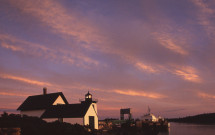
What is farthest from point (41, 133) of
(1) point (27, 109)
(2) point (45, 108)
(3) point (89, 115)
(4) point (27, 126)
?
(1) point (27, 109)

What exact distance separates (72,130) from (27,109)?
101 feet

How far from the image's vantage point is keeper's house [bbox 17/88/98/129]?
41.6 m

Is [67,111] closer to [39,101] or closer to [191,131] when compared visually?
[39,101]

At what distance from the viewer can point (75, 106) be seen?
1737 inches

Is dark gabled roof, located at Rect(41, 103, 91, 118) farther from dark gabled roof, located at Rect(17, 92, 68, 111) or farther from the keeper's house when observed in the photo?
dark gabled roof, located at Rect(17, 92, 68, 111)

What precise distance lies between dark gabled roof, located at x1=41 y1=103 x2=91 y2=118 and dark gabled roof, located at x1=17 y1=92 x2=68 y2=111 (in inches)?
101

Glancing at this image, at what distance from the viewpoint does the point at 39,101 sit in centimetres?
5066

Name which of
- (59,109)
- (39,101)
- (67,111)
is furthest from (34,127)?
(39,101)

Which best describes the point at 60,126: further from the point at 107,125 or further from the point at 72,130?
the point at 107,125

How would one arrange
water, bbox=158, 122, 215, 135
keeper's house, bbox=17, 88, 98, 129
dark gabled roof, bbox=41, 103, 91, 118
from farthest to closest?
water, bbox=158, 122, 215, 135
dark gabled roof, bbox=41, 103, 91, 118
keeper's house, bbox=17, 88, 98, 129

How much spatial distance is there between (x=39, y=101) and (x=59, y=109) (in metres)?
8.21

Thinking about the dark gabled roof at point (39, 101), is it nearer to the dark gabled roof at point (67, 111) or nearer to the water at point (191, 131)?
the dark gabled roof at point (67, 111)

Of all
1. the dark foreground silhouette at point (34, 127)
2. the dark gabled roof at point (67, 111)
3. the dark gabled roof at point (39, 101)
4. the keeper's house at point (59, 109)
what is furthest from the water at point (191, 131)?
the dark foreground silhouette at point (34, 127)

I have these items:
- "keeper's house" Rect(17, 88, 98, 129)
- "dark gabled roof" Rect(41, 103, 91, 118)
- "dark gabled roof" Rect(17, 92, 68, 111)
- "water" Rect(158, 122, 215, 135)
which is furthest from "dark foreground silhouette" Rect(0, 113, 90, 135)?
"water" Rect(158, 122, 215, 135)
